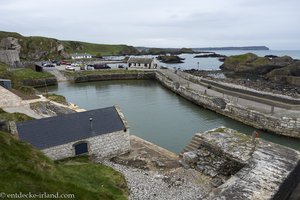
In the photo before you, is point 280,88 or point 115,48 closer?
point 280,88

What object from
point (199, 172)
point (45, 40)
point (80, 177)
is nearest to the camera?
point (80, 177)

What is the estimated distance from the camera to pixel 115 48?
609ft

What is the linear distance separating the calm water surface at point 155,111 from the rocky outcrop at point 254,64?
27.3 metres

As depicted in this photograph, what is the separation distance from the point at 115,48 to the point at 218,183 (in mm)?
175888

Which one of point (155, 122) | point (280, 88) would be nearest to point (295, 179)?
point (155, 122)

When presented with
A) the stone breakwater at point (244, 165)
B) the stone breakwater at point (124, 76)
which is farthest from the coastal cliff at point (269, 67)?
the stone breakwater at point (244, 165)

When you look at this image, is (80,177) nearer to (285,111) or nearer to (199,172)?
(199,172)

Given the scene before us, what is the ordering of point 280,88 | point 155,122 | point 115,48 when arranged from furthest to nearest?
point 115,48 → point 280,88 → point 155,122

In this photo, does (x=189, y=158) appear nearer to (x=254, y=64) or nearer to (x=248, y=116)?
(x=248, y=116)

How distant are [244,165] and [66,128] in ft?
36.9

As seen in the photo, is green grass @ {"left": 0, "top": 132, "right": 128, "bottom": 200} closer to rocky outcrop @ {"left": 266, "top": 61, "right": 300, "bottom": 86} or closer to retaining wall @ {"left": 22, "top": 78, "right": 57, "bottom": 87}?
retaining wall @ {"left": 22, "top": 78, "right": 57, "bottom": 87}

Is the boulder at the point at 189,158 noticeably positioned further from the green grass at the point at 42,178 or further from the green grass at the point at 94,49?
the green grass at the point at 94,49

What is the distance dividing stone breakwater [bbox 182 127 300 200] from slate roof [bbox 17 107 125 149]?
225 inches

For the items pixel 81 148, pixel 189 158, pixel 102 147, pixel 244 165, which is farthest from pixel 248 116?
pixel 81 148
